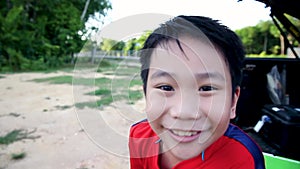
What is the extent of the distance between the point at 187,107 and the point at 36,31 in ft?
45.3

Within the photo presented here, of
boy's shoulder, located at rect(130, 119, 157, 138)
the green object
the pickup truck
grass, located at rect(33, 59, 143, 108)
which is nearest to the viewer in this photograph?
grass, located at rect(33, 59, 143, 108)

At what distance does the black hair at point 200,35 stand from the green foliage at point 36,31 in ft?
34.7

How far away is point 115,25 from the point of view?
1.58 ft

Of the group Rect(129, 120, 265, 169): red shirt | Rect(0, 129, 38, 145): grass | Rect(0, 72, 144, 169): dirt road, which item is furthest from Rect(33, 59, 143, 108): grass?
Rect(0, 129, 38, 145): grass

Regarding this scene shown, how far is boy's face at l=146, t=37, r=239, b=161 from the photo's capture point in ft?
1.47

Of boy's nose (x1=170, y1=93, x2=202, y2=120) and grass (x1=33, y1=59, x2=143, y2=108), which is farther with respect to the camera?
grass (x1=33, y1=59, x2=143, y2=108)

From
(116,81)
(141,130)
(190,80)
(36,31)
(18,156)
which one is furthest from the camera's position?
(36,31)

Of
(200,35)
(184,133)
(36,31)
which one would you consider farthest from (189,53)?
(36,31)

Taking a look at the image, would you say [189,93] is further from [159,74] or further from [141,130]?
[141,130]

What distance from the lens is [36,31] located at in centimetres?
1250

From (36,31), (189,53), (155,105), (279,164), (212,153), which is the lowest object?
(279,164)

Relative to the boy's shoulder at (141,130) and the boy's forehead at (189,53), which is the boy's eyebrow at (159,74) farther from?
the boy's shoulder at (141,130)

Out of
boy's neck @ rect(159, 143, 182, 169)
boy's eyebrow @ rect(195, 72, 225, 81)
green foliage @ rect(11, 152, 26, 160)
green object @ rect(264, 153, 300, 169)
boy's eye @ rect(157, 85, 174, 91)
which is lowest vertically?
green foliage @ rect(11, 152, 26, 160)

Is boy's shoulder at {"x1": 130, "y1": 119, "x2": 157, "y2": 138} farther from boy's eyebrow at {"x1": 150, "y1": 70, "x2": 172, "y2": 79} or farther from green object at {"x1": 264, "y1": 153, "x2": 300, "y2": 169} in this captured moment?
green object at {"x1": 264, "y1": 153, "x2": 300, "y2": 169}
